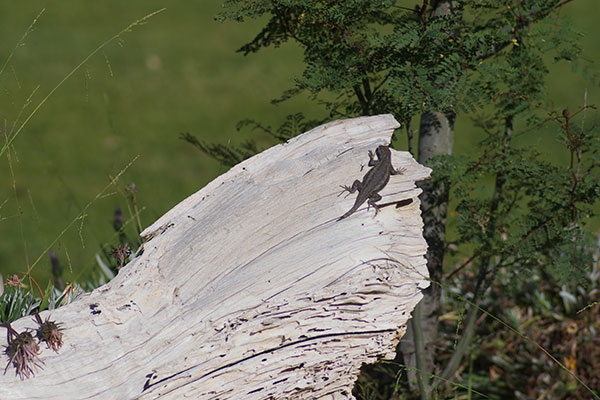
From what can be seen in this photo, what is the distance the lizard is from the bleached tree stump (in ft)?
0.12

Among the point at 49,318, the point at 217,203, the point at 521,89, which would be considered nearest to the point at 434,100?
the point at 521,89

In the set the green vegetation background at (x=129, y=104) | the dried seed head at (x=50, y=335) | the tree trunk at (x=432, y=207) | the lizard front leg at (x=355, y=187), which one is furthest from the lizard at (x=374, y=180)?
the green vegetation background at (x=129, y=104)

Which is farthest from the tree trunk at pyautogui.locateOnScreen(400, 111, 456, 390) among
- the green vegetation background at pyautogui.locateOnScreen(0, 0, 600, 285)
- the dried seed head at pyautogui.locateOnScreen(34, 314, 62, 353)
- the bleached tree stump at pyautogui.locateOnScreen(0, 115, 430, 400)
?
the green vegetation background at pyautogui.locateOnScreen(0, 0, 600, 285)

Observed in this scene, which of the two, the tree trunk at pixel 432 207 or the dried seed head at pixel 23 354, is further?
the tree trunk at pixel 432 207

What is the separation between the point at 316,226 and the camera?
2736 mm

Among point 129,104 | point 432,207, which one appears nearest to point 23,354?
point 432,207

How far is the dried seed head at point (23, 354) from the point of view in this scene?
243 centimetres

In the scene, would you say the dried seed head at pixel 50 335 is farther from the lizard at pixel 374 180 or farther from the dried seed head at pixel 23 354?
the lizard at pixel 374 180

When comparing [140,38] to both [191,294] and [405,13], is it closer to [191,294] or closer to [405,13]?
[405,13]

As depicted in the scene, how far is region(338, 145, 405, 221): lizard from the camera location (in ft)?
8.79

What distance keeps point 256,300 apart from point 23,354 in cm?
85

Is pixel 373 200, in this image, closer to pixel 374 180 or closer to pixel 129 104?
pixel 374 180

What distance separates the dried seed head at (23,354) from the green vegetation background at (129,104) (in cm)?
359

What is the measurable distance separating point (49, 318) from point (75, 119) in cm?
661
